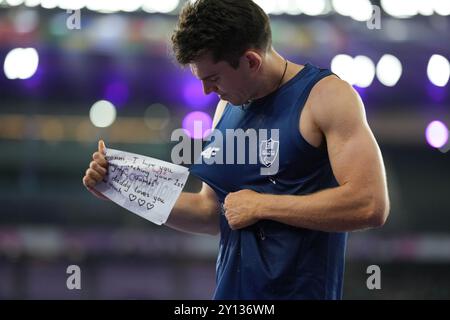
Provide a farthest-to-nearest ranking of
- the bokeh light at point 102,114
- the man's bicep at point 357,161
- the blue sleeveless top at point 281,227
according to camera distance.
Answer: the bokeh light at point 102,114
the blue sleeveless top at point 281,227
the man's bicep at point 357,161

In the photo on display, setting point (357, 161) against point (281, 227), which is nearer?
point (357, 161)

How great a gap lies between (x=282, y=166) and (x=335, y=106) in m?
0.22

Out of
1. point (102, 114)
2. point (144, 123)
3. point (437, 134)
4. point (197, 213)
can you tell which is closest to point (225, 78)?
point (197, 213)

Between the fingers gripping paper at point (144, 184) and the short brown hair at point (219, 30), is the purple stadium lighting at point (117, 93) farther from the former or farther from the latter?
the short brown hair at point (219, 30)

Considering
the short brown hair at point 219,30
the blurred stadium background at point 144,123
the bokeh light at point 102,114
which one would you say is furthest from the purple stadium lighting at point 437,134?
the short brown hair at point 219,30

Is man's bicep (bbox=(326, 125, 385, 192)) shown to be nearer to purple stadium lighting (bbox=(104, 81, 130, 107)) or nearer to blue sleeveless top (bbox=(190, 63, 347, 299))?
blue sleeveless top (bbox=(190, 63, 347, 299))

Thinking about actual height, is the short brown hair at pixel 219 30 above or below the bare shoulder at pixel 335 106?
above

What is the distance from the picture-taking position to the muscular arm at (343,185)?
1.77m

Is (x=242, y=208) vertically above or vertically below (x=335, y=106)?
below

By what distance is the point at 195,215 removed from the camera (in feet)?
7.24

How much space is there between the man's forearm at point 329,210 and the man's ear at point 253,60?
1.23 ft

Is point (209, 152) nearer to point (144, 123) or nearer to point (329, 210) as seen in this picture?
point (329, 210)

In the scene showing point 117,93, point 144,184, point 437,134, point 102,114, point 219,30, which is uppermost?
point 117,93
